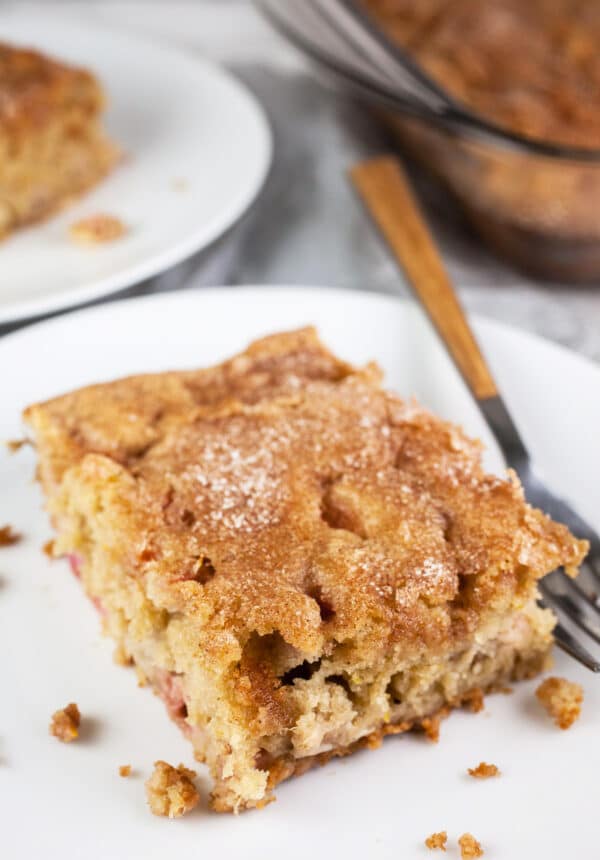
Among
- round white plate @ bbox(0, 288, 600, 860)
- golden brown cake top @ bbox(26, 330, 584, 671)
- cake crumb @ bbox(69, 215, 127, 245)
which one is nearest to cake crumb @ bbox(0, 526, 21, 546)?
round white plate @ bbox(0, 288, 600, 860)

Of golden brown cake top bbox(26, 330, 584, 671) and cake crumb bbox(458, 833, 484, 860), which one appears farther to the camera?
golden brown cake top bbox(26, 330, 584, 671)

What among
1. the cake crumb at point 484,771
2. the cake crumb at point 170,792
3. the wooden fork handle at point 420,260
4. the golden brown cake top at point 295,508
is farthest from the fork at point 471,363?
the cake crumb at point 170,792

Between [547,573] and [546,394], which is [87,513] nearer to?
[547,573]

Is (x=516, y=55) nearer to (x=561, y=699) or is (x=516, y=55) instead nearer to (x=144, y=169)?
(x=144, y=169)

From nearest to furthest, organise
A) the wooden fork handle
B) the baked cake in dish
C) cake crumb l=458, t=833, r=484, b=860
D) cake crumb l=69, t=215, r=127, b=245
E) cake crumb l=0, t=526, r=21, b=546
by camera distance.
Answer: cake crumb l=458, t=833, r=484, b=860 < cake crumb l=0, t=526, r=21, b=546 < the wooden fork handle < cake crumb l=69, t=215, r=127, b=245 < the baked cake in dish

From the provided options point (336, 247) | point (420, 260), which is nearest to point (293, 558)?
point (420, 260)

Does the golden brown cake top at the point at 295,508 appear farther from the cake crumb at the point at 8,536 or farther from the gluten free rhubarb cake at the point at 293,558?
the cake crumb at the point at 8,536

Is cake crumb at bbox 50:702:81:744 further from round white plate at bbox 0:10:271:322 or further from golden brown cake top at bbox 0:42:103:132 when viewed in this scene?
golden brown cake top at bbox 0:42:103:132
